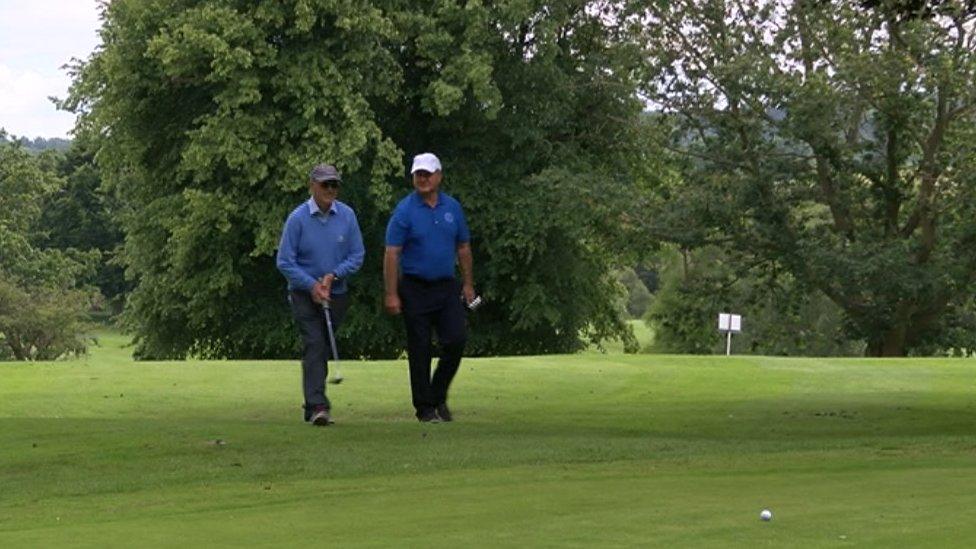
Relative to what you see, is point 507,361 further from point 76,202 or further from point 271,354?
point 76,202

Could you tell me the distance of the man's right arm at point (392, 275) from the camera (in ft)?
43.8

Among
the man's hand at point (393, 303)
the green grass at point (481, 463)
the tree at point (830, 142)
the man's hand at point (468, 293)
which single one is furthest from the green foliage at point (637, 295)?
the man's hand at point (393, 303)

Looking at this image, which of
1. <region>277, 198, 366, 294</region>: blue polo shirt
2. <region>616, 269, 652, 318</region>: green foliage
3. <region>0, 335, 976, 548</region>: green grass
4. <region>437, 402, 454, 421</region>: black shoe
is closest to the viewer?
<region>0, 335, 976, 548</region>: green grass

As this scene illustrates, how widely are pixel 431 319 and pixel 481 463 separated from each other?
3.16m

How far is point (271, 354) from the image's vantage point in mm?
42125

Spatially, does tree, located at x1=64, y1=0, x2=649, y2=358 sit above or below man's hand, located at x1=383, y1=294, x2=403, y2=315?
above

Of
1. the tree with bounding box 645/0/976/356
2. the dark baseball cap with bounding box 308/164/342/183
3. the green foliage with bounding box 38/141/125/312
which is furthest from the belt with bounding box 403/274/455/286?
the green foliage with bounding box 38/141/125/312

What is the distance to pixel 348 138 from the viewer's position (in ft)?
117

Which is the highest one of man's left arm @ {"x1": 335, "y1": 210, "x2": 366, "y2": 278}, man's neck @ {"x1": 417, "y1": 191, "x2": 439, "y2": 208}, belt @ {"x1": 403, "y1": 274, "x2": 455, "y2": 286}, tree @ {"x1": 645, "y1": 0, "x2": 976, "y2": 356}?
tree @ {"x1": 645, "y1": 0, "x2": 976, "y2": 356}

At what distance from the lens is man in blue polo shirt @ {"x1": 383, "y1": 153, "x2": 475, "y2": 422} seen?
13.4m

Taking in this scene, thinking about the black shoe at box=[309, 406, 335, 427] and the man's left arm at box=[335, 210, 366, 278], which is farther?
the man's left arm at box=[335, 210, 366, 278]

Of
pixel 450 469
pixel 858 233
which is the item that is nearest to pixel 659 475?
pixel 450 469

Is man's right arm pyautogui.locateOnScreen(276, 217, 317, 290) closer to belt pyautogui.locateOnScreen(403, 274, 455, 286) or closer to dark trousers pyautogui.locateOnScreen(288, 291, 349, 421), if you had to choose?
dark trousers pyautogui.locateOnScreen(288, 291, 349, 421)

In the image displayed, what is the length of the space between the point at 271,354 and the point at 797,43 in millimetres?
19459
